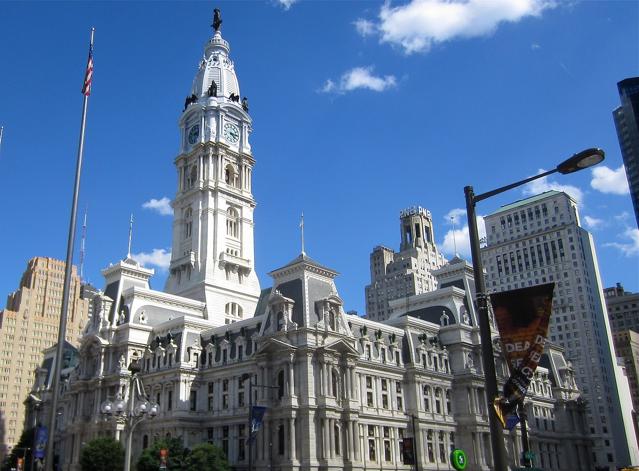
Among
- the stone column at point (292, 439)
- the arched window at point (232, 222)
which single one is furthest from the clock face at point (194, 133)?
the stone column at point (292, 439)

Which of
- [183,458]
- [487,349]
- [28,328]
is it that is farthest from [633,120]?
[487,349]

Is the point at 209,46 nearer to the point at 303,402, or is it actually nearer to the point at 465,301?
the point at 465,301

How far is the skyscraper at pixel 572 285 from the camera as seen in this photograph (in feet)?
454

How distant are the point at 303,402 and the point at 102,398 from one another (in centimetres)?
3283

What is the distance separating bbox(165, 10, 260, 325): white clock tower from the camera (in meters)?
106

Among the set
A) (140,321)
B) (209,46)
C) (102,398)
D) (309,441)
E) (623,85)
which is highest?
(623,85)

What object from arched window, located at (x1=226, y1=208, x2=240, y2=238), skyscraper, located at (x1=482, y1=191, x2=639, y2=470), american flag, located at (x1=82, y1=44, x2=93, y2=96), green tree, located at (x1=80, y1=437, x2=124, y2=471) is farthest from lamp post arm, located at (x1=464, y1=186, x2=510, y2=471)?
skyscraper, located at (x1=482, y1=191, x2=639, y2=470)

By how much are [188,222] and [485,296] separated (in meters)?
98.9

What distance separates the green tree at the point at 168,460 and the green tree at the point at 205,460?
37.4 inches

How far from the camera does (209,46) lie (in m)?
128

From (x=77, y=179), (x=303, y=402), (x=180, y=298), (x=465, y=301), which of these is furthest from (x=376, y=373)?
(x=77, y=179)

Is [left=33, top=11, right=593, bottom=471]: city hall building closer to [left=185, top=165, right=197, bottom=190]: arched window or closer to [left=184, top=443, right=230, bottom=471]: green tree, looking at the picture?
[left=185, top=165, right=197, bottom=190]: arched window

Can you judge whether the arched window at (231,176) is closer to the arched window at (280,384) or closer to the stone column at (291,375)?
the arched window at (280,384)

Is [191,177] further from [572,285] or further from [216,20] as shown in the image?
[572,285]
